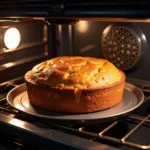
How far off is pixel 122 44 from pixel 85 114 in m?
0.40

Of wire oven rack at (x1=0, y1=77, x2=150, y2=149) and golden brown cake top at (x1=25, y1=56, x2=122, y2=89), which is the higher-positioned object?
golden brown cake top at (x1=25, y1=56, x2=122, y2=89)

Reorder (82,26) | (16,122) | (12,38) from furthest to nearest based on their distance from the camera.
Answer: (82,26)
(12,38)
(16,122)

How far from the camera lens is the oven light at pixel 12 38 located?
3.68 ft

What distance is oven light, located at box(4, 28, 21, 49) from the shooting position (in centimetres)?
112

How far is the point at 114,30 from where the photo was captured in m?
1.17

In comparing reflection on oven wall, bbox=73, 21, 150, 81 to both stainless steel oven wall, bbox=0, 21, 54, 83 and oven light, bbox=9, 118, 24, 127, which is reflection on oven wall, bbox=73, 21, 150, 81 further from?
oven light, bbox=9, 118, 24, 127

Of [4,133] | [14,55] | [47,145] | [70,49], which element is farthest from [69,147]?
[70,49]

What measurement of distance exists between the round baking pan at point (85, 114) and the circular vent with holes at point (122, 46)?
0.42ft

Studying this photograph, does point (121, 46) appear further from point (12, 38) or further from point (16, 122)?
point (16, 122)

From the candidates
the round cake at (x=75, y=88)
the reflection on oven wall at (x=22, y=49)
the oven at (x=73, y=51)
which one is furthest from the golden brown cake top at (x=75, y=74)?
the reflection on oven wall at (x=22, y=49)

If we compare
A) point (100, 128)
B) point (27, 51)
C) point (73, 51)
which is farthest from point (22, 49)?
point (100, 128)

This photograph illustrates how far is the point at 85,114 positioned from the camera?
87cm

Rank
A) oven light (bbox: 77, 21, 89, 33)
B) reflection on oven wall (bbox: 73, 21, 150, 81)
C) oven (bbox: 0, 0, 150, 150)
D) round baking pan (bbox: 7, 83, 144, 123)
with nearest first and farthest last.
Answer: oven (bbox: 0, 0, 150, 150), round baking pan (bbox: 7, 83, 144, 123), reflection on oven wall (bbox: 73, 21, 150, 81), oven light (bbox: 77, 21, 89, 33)

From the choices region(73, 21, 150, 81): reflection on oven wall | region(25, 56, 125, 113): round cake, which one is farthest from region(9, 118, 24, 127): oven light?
region(73, 21, 150, 81): reflection on oven wall
